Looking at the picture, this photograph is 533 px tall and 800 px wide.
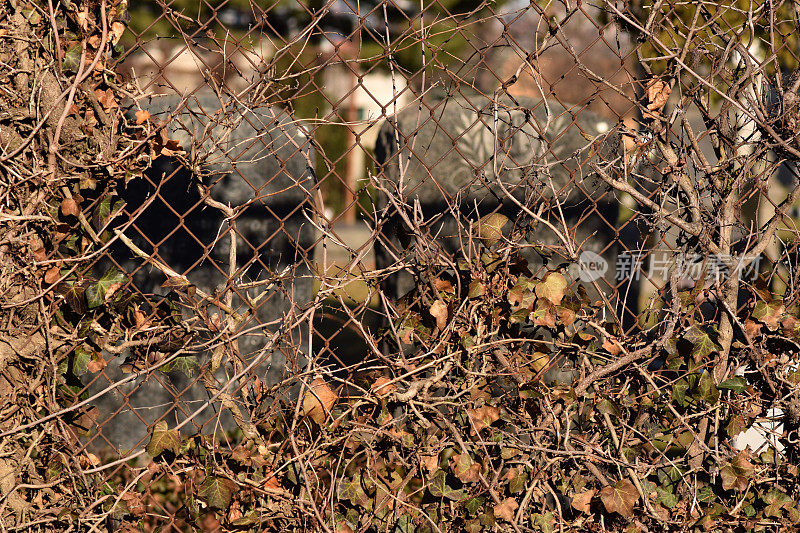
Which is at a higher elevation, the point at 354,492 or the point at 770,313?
the point at 770,313

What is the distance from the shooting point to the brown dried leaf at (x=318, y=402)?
1691 mm

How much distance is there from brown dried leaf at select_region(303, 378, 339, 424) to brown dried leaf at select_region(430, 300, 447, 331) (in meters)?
0.32

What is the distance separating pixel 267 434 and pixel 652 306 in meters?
1.08

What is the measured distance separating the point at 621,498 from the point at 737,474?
0.37 metres

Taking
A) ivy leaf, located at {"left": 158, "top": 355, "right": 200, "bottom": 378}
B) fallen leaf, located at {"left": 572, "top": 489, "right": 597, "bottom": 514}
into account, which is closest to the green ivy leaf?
fallen leaf, located at {"left": 572, "top": 489, "right": 597, "bottom": 514}

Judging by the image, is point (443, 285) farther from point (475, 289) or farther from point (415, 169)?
point (415, 169)

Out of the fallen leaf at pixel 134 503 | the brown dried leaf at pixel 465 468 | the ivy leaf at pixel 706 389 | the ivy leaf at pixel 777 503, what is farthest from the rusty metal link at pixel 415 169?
the ivy leaf at pixel 777 503

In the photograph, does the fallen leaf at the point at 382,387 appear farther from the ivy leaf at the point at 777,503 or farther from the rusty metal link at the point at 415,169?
the ivy leaf at the point at 777,503

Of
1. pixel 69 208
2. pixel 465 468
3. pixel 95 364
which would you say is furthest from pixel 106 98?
pixel 465 468

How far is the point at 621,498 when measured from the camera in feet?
5.76

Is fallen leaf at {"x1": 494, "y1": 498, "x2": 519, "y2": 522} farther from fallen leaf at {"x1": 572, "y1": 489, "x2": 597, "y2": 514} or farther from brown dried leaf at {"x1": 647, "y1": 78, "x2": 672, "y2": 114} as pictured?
brown dried leaf at {"x1": 647, "y1": 78, "x2": 672, "y2": 114}

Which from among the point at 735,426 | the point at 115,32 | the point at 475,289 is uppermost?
the point at 115,32

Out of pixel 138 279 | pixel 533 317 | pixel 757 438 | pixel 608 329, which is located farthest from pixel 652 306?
pixel 138 279

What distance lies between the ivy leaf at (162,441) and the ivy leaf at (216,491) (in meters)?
0.11
